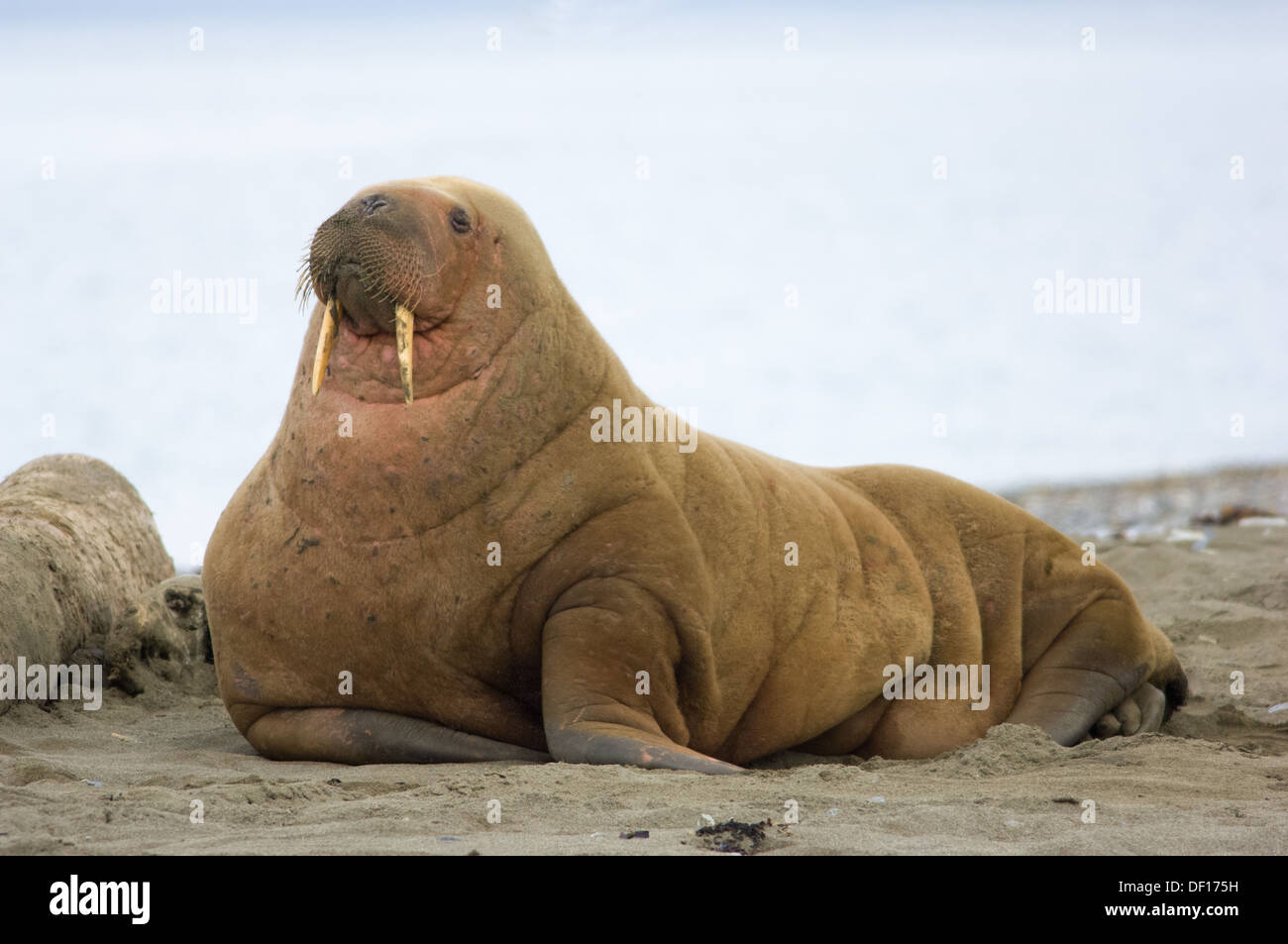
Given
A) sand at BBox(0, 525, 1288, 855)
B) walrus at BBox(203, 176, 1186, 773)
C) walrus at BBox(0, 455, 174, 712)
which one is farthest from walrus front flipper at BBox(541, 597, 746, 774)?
walrus at BBox(0, 455, 174, 712)

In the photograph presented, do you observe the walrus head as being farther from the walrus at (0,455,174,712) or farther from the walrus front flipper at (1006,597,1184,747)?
the walrus front flipper at (1006,597,1184,747)

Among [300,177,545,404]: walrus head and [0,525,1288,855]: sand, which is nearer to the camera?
[0,525,1288,855]: sand

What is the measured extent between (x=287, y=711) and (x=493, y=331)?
1.36m

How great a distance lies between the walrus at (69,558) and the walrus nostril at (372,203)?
2.15 metres

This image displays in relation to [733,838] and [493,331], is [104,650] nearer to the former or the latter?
[493,331]

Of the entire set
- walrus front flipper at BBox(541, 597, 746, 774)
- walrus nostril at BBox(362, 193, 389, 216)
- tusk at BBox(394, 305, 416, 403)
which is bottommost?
walrus front flipper at BBox(541, 597, 746, 774)

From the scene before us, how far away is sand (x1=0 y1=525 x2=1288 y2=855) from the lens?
134 inches

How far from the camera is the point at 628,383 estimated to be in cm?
523

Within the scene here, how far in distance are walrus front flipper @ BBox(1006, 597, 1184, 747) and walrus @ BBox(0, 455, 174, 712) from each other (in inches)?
145

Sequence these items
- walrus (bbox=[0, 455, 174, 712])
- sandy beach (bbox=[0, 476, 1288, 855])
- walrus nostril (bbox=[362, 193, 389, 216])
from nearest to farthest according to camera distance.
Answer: sandy beach (bbox=[0, 476, 1288, 855]) < walrus nostril (bbox=[362, 193, 389, 216]) < walrus (bbox=[0, 455, 174, 712])

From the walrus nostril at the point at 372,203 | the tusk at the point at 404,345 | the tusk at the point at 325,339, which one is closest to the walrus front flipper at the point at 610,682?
the tusk at the point at 404,345

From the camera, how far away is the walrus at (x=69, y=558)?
224 inches

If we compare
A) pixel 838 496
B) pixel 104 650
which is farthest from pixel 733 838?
pixel 104 650

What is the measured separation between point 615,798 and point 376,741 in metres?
1.08
